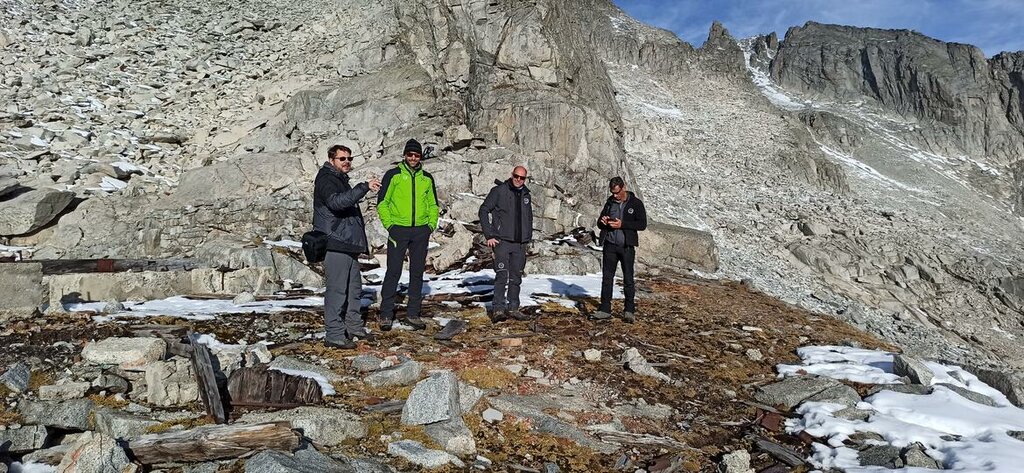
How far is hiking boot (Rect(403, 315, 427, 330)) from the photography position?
8188mm

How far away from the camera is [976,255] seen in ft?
137

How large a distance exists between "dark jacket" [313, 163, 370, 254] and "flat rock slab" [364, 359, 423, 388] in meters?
1.77

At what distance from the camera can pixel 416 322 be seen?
323 inches

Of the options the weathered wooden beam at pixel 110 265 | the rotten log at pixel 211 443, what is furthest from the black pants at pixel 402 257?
the weathered wooden beam at pixel 110 265

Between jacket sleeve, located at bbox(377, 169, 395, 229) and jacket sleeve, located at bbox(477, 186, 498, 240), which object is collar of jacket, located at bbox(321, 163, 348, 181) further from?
jacket sleeve, located at bbox(477, 186, 498, 240)

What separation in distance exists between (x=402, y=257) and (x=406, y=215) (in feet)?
1.98

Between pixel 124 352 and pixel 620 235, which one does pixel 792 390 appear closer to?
pixel 620 235

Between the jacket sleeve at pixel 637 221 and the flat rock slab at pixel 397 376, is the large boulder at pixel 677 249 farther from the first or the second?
the flat rock slab at pixel 397 376

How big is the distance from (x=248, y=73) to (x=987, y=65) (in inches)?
4207

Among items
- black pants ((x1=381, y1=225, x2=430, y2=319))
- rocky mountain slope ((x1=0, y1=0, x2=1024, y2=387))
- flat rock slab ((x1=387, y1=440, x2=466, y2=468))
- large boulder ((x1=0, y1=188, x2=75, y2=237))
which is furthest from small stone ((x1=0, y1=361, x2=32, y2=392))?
large boulder ((x1=0, y1=188, x2=75, y2=237))

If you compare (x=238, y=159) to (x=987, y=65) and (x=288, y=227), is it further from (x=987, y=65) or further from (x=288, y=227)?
(x=987, y=65)

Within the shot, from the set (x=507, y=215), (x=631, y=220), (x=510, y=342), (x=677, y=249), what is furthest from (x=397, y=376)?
(x=677, y=249)

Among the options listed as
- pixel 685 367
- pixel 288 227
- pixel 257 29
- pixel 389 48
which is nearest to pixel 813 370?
pixel 685 367

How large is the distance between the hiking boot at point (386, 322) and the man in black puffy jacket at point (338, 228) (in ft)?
2.91
